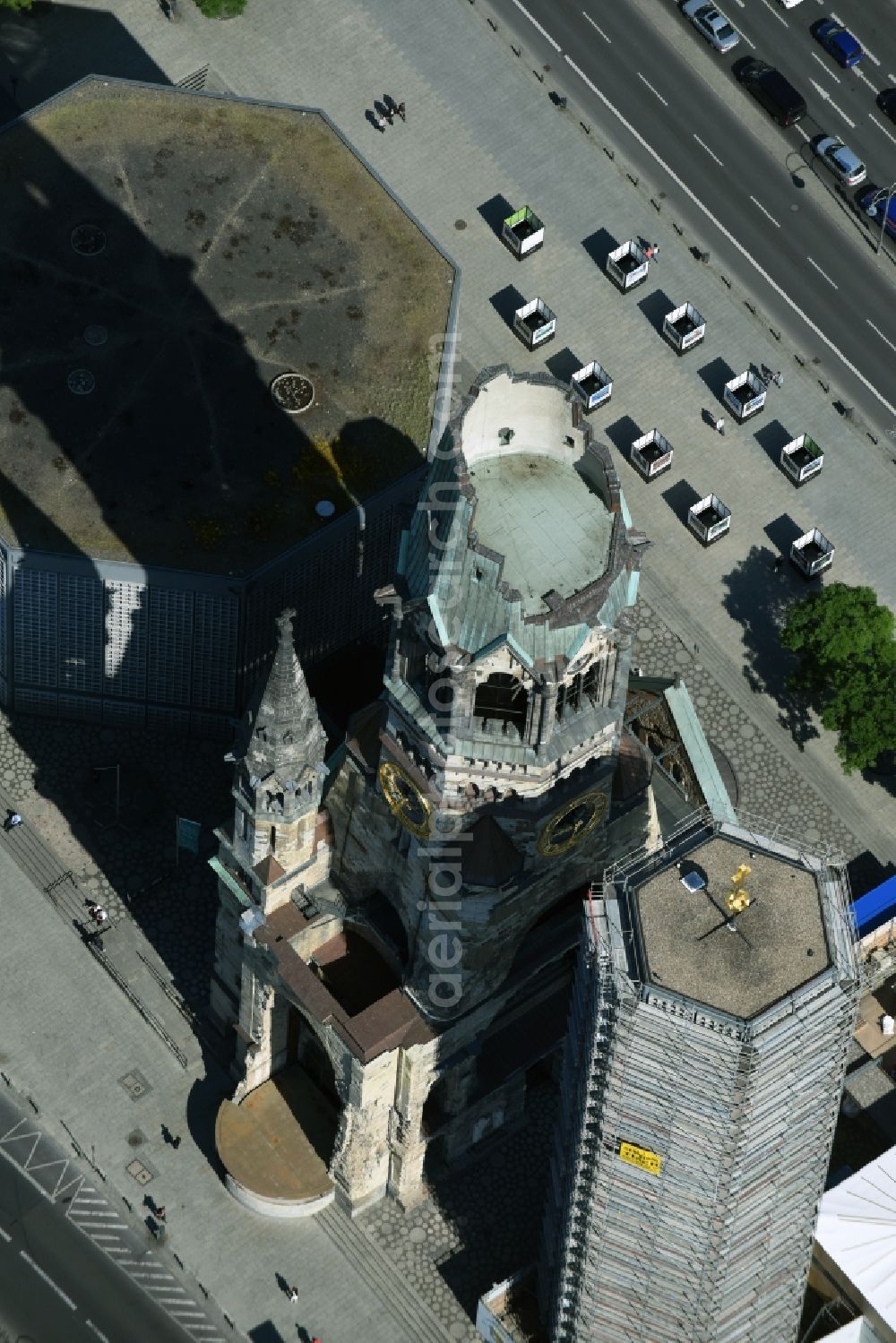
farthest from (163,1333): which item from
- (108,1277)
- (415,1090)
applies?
(415,1090)

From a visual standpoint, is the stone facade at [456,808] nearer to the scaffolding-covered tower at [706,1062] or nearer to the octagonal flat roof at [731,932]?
the scaffolding-covered tower at [706,1062]

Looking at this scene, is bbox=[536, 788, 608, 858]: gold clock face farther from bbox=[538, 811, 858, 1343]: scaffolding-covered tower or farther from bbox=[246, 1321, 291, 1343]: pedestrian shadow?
bbox=[246, 1321, 291, 1343]: pedestrian shadow

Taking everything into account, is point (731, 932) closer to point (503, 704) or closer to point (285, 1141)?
point (503, 704)

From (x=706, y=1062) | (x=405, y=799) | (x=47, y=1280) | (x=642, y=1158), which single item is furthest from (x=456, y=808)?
(x=47, y=1280)

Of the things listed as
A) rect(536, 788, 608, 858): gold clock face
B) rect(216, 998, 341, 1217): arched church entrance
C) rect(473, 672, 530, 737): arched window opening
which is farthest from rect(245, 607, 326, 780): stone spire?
rect(216, 998, 341, 1217): arched church entrance

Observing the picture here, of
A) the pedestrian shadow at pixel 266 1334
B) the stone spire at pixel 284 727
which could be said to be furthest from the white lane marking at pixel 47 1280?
the stone spire at pixel 284 727

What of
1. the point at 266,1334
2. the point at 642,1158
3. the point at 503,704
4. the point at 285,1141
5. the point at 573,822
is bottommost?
the point at 266,1334

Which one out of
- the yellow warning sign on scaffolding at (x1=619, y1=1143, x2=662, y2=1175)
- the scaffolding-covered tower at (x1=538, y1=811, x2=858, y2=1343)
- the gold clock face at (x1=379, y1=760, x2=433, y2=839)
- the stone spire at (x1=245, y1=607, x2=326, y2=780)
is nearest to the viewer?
the scaffolding-covered tower at (x1=538, y1=811, x2=858, y2=1343)
